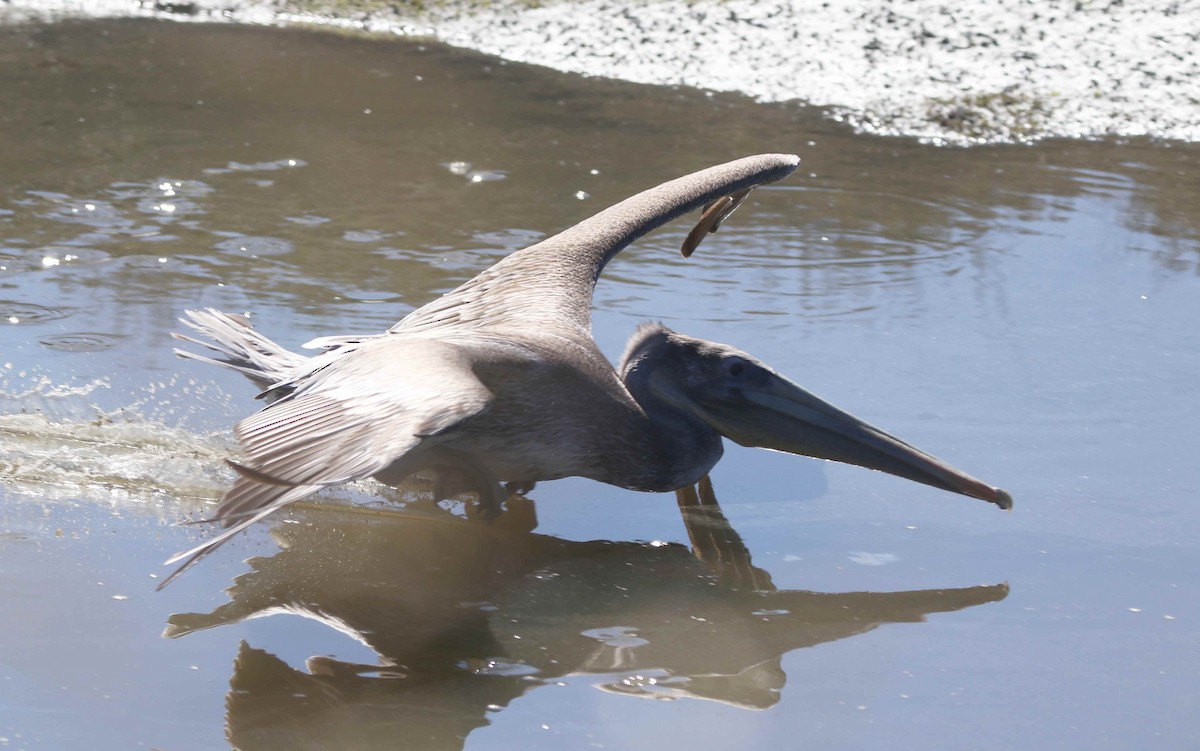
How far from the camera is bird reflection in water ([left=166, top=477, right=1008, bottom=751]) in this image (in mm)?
3016

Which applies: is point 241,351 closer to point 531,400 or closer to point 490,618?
point 531,400

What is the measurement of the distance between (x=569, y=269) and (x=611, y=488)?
0.89 m

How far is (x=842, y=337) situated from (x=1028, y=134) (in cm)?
391

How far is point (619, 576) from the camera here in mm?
3779

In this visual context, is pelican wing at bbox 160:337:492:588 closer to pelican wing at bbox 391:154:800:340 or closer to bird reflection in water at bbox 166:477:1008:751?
bird reflection in water at bbox 166:477:1008:751

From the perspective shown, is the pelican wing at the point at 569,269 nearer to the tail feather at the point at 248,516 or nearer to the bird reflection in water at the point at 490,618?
the bird reflection in water at the point at 490,618

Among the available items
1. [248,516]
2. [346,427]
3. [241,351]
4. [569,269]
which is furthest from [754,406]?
[248,516]

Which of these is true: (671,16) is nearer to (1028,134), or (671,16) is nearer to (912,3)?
(912,3)

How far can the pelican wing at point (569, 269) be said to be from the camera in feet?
15.1

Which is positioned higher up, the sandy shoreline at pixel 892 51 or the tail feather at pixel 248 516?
the sandy shoreline at pixel 892 51

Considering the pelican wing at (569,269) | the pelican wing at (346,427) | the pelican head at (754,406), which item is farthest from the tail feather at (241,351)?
the pelican head at (754,406)

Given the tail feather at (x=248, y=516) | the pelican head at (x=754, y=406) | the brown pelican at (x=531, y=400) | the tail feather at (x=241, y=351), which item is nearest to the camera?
the tail feather at (x=248, y=516)

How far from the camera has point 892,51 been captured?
9.55 meters

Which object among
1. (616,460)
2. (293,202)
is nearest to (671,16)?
(293,202)
